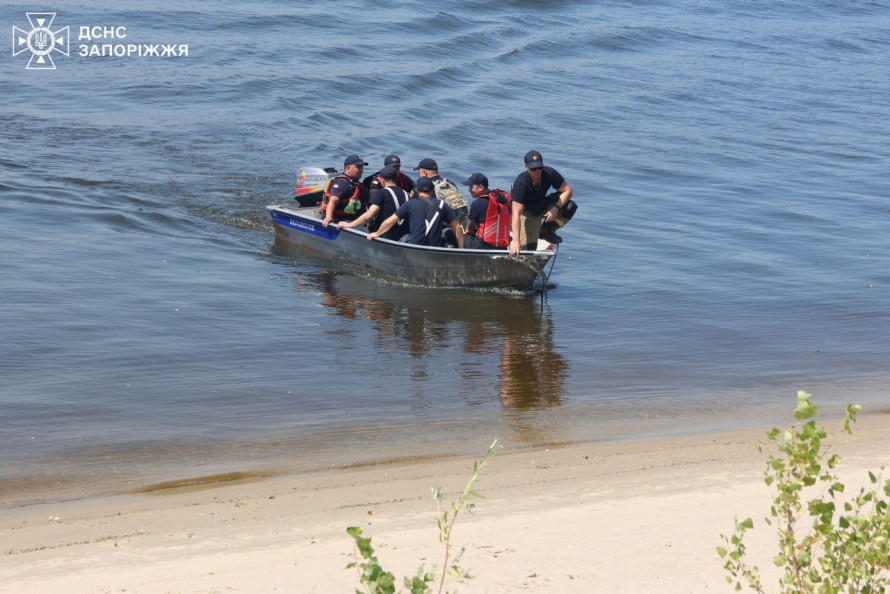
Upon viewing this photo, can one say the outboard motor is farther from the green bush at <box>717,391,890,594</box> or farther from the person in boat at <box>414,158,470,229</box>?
the green bush at <box>717,391,890,594</box>

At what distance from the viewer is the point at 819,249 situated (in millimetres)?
16422

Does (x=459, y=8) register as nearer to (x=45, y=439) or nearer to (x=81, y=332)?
(x=81, y=332)

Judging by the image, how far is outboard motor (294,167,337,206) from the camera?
15734 mm

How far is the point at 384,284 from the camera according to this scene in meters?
14.2

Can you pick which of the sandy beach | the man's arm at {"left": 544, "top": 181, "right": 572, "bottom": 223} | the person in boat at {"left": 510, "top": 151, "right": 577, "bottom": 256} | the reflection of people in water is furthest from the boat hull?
the sandy beach

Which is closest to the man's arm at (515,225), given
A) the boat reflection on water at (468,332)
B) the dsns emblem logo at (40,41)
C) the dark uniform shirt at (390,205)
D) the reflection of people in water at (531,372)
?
the boat reflection on water at (468,332)

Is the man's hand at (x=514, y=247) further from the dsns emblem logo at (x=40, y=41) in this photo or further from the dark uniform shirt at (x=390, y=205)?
the dsns emblem logo at (x=40, y=41)

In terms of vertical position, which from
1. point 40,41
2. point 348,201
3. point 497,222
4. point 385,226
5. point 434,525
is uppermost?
point 40,41

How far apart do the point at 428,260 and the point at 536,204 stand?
1691 millimetres

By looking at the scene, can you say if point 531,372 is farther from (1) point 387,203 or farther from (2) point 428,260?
(1) point 387,203

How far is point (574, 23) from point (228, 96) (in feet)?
53.8

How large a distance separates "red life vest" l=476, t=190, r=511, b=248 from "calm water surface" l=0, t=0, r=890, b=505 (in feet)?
2.54

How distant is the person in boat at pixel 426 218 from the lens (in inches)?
516

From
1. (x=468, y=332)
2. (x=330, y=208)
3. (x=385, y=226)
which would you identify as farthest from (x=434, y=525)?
(x=330, y=208)
